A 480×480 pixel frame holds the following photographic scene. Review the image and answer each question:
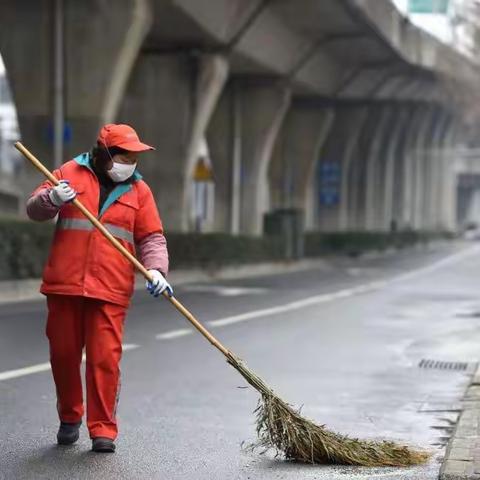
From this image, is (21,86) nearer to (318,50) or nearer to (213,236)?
(213,236)

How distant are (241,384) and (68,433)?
3251 millimetres

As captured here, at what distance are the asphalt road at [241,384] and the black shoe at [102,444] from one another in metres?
0.05

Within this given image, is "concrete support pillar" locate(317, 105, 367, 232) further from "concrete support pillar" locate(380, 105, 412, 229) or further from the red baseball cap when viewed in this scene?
the red baseball cap

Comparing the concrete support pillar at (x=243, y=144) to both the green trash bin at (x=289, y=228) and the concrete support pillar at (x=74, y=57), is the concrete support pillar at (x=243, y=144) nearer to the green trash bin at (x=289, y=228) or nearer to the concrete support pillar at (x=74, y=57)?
the green trash bin at (x=289, y=228)

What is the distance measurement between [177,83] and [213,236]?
175 inches

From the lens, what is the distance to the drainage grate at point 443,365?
10961 mm

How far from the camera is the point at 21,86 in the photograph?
2364 cm

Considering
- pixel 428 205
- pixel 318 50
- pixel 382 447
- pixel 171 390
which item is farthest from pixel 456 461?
pixel 428 205

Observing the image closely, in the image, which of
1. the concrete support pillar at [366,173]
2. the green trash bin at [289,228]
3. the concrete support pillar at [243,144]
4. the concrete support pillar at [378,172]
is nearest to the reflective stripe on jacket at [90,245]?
the green trash bin at [289,228]

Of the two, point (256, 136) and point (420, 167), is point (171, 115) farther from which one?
point (420, 167)

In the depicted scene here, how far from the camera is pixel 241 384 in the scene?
9.53m

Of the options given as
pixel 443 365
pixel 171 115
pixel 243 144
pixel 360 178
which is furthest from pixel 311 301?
pixel 360 178

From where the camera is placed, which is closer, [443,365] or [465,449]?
[465,449]

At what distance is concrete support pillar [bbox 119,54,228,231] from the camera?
30.2 m
